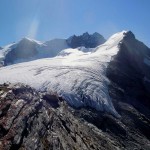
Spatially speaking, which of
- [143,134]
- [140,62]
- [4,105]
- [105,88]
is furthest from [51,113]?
[140,62]

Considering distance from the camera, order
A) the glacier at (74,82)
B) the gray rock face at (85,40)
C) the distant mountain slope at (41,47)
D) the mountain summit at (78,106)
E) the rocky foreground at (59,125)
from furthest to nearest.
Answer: the gray rock face at (85,40) → the distant mountain slope at (41,47) → the glacier at (74,82) → the mountain summit at (78,106) → the rocky foreground at (59,125)

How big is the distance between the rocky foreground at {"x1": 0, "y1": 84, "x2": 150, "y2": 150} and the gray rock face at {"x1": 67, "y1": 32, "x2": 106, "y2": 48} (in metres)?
119

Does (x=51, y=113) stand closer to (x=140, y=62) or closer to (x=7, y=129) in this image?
(x=7, y=129)

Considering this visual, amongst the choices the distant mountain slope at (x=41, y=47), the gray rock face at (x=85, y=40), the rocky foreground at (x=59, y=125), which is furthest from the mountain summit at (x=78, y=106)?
the gray rock face at (x=85, y=40)

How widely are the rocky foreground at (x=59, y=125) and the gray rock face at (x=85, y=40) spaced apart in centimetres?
11894

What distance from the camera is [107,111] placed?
45.4 meters

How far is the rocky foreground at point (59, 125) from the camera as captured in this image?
87.2ft

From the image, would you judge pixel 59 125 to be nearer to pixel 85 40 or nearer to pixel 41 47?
pixel 41 47

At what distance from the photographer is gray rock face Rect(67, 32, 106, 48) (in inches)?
6599

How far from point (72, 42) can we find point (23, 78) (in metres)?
120

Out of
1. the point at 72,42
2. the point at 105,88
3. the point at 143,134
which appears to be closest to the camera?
the point at 143,134

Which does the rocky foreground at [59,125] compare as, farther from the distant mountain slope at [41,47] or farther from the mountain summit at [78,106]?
the distant mountain slope at [41,47]

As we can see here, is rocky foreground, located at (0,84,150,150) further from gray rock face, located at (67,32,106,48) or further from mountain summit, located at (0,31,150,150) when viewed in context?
gray rock face, located at (67,32,106,48)

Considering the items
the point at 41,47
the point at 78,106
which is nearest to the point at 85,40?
the point at 41,47
